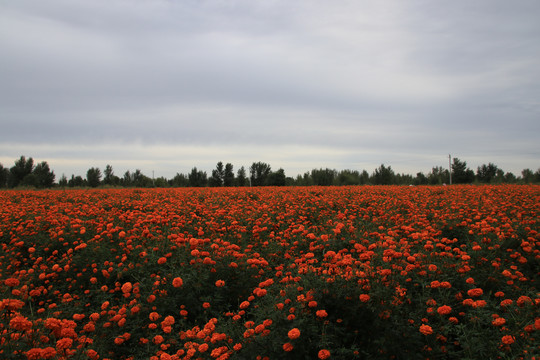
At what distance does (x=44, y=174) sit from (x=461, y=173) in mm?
60381

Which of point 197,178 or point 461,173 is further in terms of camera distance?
point 197,178

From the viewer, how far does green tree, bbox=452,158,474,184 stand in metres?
44.0

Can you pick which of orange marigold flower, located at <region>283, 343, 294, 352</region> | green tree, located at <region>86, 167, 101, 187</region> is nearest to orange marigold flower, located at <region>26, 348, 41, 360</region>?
orange marigold flower, located at <region>283, 343, 294, 352</region>

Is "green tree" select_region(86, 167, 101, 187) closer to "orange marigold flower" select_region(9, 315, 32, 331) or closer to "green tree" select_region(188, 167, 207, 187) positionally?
"green tree" select_region(188, 167, 207, 187)

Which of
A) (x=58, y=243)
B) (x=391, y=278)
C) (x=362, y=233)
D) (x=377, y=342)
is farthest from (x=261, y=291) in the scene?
(x=58, y=243)

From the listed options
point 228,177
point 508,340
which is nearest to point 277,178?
point 228,177

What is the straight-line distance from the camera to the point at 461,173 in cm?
4391

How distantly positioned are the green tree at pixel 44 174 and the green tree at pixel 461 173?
5806cm

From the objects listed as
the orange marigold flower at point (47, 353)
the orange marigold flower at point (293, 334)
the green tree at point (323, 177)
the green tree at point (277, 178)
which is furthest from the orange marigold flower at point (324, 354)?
the green tree at point (323, 177)

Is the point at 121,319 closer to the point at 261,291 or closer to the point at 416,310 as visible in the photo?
the point at 261,291

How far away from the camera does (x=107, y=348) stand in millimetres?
2990

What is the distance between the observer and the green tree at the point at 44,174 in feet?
144

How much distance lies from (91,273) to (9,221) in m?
4.04

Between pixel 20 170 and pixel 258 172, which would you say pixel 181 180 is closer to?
pixel 258 172
